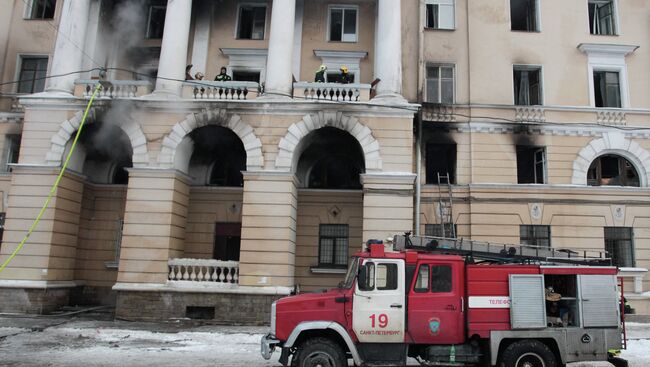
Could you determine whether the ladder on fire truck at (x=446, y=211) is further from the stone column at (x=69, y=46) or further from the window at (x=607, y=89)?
the stone column at (x=69, y=46)

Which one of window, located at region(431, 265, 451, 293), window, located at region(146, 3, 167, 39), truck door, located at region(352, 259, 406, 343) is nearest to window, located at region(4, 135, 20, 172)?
Result: window, located at region(146, 3, 167, 39)

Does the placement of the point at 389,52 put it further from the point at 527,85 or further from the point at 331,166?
the point at 527,85

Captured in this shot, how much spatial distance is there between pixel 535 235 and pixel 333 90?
1032cm

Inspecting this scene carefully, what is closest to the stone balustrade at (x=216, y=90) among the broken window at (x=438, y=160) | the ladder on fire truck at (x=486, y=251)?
the broken window at (x=438, y=160)

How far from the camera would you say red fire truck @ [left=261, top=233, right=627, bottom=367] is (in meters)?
9.51

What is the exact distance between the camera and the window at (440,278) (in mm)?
9742

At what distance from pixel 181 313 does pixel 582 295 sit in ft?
42.5

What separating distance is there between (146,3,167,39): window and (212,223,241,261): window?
31.3 ft

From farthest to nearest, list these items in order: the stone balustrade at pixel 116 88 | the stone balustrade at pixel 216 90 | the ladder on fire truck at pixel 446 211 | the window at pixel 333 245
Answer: the window at pixel 333 245 → the ladder on fire truck at pixel 446 211 → the stone balustrade at pixel 116 88 → the stone balustrade at pixel 216 90

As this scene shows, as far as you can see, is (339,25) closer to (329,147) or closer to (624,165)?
(329,147)

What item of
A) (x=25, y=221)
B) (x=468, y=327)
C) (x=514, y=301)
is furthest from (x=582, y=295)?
(x=25, y=221)

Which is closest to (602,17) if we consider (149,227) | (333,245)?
(333,245)

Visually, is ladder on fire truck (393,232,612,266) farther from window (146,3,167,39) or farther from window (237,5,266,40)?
window (146,3,167,39)

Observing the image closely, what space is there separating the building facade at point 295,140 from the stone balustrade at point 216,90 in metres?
0.08
